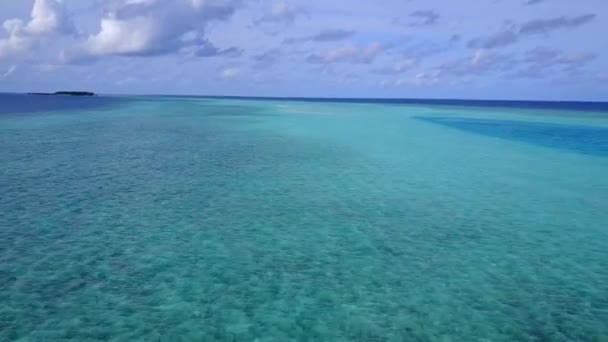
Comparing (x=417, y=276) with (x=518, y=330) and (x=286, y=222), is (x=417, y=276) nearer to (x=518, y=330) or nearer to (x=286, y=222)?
(x=518, y=330)

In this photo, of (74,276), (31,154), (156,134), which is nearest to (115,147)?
(31,154)

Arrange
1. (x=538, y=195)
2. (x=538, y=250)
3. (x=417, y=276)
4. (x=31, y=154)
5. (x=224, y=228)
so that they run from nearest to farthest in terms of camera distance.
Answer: (x=417, y=276), (x=538, y=250), (x=224, y=228), (x=538, y=195), (x=31, y=154)

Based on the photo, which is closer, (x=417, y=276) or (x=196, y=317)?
(x=196, y=317)

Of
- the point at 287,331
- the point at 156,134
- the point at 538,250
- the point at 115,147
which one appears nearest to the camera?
the point at 287,331

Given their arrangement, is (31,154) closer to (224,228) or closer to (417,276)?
(224,228)

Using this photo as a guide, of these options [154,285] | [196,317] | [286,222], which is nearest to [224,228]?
[286,222]

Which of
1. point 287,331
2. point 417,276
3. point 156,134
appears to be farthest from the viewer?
point 156,134
